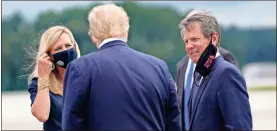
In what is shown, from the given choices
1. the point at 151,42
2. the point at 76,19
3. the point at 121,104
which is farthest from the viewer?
the point at 151,42

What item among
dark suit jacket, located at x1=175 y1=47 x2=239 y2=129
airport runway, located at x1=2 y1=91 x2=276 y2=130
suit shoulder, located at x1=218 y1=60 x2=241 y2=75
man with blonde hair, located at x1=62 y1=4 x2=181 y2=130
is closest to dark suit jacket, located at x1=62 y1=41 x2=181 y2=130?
man with blonde hair, located at x1=62 y1=4 x2=181 y2=130

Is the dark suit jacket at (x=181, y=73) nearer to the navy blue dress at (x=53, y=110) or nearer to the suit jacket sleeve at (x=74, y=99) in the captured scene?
the navy blue dress at (x=53, y=110)

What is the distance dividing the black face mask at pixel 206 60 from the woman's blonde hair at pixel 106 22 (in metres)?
0.53

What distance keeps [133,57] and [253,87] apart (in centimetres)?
2374

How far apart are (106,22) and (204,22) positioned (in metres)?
0.65

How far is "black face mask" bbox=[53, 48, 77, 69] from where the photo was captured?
186 inches

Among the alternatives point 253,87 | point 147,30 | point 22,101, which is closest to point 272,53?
point 253,87

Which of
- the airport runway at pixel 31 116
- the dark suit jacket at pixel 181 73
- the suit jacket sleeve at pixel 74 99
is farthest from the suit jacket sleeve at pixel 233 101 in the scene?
the airport runway at pixel 31 116

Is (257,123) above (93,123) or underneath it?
underneath

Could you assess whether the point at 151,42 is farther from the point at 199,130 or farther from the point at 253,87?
the point at 199,130

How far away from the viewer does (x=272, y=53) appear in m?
31.6

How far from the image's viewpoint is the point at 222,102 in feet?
12.8

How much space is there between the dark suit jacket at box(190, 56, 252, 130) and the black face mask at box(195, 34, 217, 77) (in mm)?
35

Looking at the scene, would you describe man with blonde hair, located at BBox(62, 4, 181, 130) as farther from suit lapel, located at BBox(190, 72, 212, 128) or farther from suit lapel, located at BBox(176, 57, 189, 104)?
suit lapel, located at BBox(176, 57, 189, 104)
